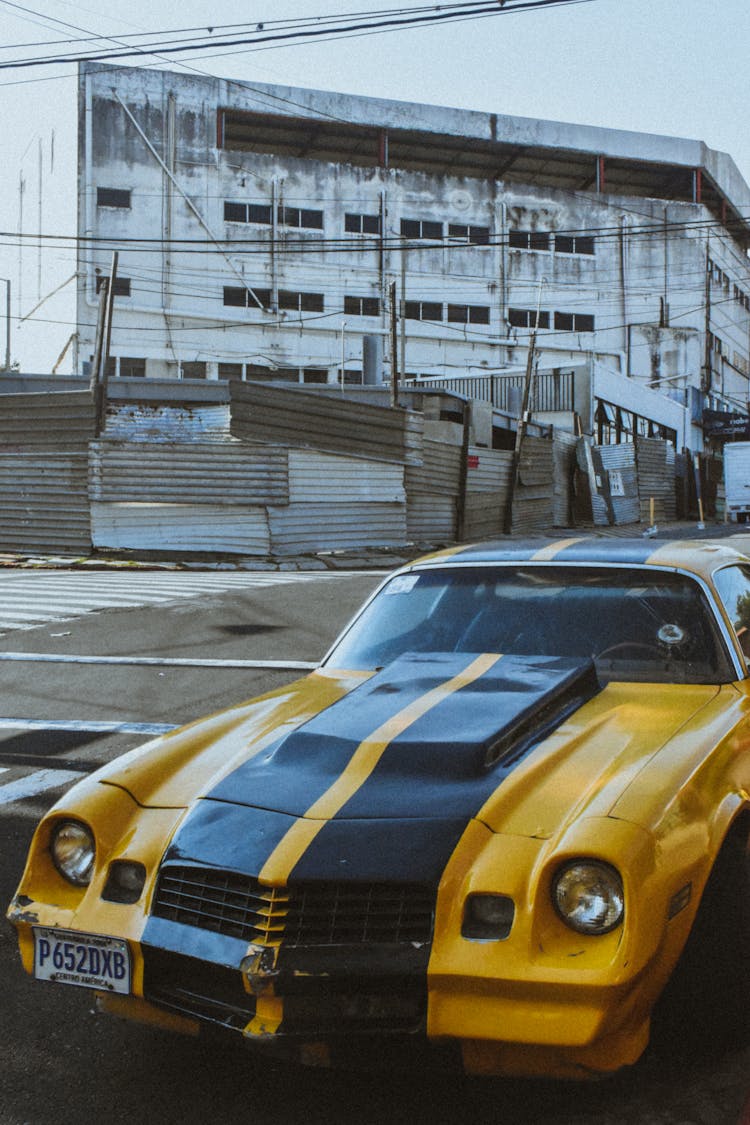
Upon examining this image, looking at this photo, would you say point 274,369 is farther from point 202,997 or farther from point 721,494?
point 202,997

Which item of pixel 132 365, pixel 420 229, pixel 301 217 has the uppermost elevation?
pixel 420 229

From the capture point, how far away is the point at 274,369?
51.7 metres

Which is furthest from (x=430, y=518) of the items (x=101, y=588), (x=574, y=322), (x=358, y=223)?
(x=574, y=322)

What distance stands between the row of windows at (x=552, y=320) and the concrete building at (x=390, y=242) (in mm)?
130

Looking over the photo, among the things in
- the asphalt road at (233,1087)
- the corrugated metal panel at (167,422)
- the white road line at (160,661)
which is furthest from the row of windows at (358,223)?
the asphalt road at (233,1087)

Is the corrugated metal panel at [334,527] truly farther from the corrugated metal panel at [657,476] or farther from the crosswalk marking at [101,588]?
the corrugated metal panel at [657,476]

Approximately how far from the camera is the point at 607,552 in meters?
4.44

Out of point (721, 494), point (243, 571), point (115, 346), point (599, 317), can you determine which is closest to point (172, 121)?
point (115, 346)

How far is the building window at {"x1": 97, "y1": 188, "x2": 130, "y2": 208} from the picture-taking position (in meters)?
49.1

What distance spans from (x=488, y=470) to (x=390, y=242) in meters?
27.6

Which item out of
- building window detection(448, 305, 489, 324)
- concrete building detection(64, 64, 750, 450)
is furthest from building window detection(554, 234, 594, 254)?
building window detection(448, 305, 489, 324)

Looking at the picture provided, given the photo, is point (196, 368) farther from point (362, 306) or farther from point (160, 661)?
point (160, 661)

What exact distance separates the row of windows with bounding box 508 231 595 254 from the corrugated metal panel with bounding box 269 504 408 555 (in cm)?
3576

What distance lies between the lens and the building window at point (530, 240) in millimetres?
57594
